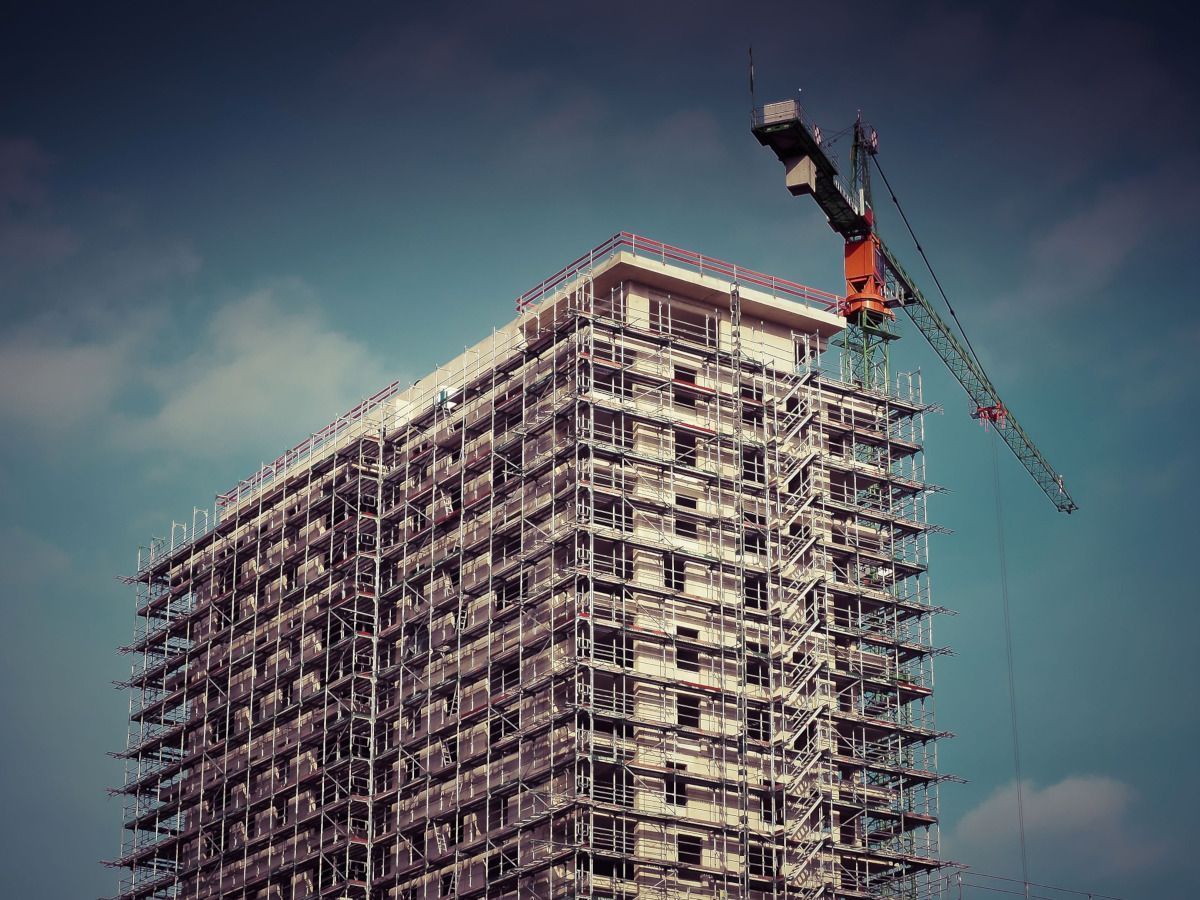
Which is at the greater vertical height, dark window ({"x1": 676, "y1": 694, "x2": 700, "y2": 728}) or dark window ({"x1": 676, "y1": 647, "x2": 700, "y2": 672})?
dark window ({"x1": 676, "y1": 647, "x2": 700, "y2": 672})

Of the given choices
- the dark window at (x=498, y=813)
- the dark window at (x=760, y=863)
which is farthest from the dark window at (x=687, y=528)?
the dark window at (x=498, y=813)

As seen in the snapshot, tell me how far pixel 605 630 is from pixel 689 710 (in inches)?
198

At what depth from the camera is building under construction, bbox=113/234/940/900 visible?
296ft

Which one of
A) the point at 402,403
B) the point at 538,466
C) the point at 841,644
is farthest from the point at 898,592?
the point at 402,403

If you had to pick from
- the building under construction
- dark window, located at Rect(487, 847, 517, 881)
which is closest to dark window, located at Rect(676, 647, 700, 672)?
the building under construction

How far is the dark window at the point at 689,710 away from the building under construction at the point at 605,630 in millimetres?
124

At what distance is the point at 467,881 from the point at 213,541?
1282 inches

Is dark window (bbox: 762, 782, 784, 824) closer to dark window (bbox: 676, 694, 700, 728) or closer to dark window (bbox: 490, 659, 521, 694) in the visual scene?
dark window (bbox: 676, 694, 700, 728)

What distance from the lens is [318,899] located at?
325ft

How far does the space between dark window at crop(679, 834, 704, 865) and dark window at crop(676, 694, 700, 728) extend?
4440 mm

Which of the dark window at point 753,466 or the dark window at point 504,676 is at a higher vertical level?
the dark window at point 753,466

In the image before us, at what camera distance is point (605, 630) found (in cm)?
9050

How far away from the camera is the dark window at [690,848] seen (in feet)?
297

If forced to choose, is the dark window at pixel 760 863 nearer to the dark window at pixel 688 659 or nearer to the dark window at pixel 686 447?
the dark window at pixel 688 659
